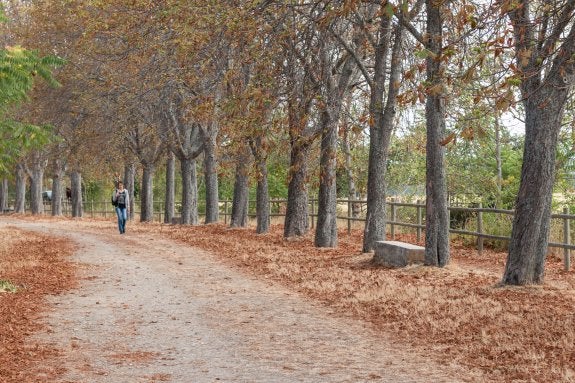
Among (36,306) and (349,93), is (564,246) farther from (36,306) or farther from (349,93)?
(36,306)

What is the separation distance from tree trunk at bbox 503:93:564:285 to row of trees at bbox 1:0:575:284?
0.07ft

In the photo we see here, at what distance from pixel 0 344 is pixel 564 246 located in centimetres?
1167

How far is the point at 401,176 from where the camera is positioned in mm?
39750

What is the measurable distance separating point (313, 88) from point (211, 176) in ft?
62.7

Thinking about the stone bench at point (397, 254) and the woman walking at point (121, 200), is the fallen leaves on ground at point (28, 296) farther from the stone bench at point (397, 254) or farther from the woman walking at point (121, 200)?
the stone bench at point (397, 254)

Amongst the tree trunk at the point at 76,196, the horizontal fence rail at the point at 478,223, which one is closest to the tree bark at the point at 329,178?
the horizontal fence rail at the point at 478,223

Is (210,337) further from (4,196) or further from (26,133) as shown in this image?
(4,196)

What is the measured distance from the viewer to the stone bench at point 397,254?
659 inches

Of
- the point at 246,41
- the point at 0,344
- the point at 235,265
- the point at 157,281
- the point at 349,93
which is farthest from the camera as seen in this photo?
the point at 349,93

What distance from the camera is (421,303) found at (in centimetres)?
1227

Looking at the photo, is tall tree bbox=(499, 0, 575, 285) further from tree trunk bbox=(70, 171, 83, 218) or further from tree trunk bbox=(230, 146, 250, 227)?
tree trunk bbox=(70, 171, 83, 218)

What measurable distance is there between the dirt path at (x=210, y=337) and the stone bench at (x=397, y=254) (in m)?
3.11

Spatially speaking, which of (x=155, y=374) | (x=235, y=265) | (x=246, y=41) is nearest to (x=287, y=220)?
(x=235, y=265)

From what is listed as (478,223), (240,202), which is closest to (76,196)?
(240,202)
